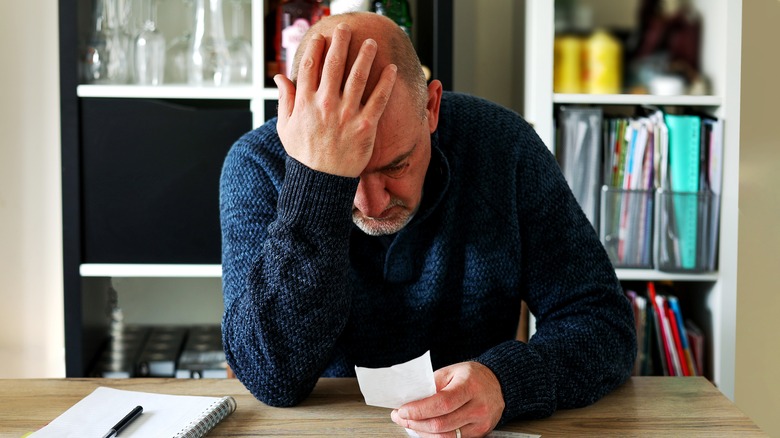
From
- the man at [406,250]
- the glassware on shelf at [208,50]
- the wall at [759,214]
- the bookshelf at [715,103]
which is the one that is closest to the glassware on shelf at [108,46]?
the glassware on shelf at [208,50]

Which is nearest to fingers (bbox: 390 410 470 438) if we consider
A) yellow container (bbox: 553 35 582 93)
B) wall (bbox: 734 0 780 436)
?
yellow container (bbox: 553 35 582 93)

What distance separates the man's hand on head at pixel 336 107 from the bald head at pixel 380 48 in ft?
0.07

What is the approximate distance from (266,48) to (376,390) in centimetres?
126

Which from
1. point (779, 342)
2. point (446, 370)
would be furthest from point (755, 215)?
point (446, 370)

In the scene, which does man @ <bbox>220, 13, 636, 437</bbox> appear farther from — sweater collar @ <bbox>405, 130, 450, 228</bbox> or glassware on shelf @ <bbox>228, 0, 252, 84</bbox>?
glassware on shelf @ <bbox>228, 0, 252, 84</bbox>

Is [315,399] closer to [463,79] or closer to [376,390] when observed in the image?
[376,390]

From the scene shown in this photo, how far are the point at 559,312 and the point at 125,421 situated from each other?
0.62 meters

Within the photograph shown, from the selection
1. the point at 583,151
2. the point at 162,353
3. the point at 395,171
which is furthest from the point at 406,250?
the point at 162,353

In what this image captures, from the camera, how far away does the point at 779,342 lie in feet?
7.18

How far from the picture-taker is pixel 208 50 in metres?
2.07

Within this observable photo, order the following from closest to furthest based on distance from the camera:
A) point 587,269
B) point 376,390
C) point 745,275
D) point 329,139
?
point 376,390 → point 329,139 → point 587,269 → point 745,275

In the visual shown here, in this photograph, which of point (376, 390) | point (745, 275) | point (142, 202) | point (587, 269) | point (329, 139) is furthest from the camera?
point (745, 275)

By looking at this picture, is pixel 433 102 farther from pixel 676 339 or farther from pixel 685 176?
pixel 676 339

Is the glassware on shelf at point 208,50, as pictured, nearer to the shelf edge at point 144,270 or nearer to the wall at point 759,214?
the shelf edge at point 144,270
